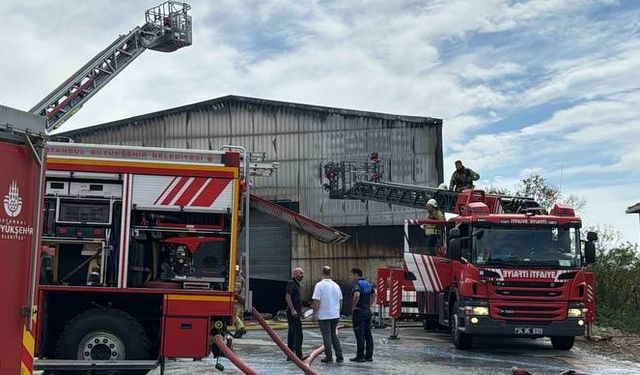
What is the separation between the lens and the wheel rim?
9.05m

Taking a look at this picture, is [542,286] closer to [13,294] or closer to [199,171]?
[199,171]

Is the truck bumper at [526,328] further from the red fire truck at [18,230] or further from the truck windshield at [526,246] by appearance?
the red fire truck at [18,230]

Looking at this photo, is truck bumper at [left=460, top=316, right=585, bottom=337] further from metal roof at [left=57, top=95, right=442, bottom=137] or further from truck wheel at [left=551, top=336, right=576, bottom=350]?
Result: metal roof at [left=57, top=95, right=442, bottom=137]

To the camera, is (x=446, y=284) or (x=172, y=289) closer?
(x=172, y=289)

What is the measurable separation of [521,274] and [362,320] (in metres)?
3.20

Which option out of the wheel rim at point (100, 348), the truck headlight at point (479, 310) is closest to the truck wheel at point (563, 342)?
the truck headlight at point (479, 310)

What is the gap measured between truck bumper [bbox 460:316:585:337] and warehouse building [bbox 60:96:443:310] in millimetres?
13002

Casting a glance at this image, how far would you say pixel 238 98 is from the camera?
28.4 meters

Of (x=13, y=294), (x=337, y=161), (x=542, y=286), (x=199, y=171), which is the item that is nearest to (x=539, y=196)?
(x=337, y=161)

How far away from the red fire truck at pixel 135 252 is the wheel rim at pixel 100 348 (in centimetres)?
1

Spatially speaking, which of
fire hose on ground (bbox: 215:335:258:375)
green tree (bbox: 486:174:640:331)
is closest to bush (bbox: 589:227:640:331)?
green tree (bbox: 486:174:640:331)

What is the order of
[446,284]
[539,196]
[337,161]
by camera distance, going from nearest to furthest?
[446,284] < [337,161] < [539,196]

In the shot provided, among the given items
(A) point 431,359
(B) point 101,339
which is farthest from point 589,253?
(B) point 101,339

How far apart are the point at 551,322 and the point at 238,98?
17.4 m
